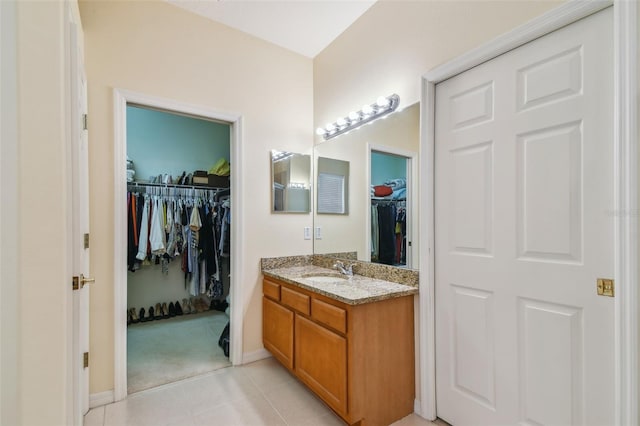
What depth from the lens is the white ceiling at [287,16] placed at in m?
2.31

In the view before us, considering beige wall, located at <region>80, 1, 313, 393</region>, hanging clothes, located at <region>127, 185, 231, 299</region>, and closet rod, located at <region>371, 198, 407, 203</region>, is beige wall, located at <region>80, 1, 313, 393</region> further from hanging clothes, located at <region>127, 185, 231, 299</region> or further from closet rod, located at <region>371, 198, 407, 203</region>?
hanging clothes, located at <region>127, 185, 231, 299</region>

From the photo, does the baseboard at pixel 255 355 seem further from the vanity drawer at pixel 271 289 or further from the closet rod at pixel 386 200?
the closet rod at pixel 386 200

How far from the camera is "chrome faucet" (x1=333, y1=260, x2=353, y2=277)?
2.46 metres

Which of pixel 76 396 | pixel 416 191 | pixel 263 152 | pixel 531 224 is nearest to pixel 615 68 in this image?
pixel 531 224

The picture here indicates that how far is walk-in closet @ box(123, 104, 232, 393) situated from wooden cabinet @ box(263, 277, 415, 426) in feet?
5.09

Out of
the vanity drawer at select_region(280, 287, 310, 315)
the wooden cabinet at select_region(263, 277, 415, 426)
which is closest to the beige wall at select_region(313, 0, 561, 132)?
the wooden cabinet at select_region(263, 277, 415, 426)

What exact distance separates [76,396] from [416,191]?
6.67 feet

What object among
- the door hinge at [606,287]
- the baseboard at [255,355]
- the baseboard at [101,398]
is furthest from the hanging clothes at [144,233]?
the door hinge at [606,287]

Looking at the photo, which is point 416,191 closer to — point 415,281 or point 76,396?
point 415,281

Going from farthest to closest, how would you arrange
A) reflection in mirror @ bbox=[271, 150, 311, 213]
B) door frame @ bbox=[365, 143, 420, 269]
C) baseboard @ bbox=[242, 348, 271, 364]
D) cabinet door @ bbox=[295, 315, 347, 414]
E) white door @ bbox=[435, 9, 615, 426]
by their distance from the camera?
reflection in mirror @ bbox=[271, 150, 311, 213]
baseboard @ bbox=[242, 348, 271, 364]
door frame @ bbox=[365, 143, 420, 269]
cabinet door @ bbox=[295, 315, 347, 414]
white door @ bbox=[435, 9, 615, 426]

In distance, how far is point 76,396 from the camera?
125 cm

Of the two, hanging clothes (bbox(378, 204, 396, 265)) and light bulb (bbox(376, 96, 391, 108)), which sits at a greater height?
light bulb (bbox(376, 96, 391, 108))

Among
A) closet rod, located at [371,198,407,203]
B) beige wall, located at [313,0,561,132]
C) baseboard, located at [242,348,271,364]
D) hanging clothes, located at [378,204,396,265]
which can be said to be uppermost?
beige wall, located at [313,0,561,132]

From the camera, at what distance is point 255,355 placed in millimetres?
2674
